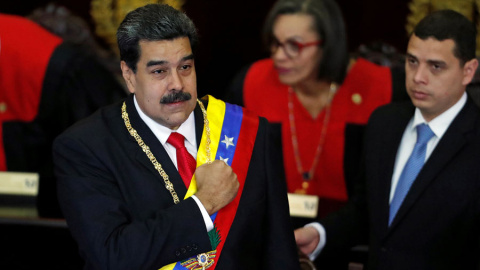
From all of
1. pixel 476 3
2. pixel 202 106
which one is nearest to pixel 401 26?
pixel 476 3

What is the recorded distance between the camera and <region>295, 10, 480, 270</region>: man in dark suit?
225cm

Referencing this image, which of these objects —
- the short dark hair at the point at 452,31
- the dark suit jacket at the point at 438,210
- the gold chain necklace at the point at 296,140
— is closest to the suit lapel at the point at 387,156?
the dark suit jacket at the point at 438,210

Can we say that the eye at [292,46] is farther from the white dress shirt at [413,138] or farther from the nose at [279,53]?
the white dress shirt at [413,138]

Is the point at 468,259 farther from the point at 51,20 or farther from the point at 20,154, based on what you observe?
the point at 51,20

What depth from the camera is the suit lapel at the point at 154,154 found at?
6.10 feet

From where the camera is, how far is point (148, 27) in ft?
5.72

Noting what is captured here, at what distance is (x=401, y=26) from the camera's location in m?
3.96

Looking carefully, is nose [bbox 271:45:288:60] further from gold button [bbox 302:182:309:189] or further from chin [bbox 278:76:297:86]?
gold button [bbox 302:182:309:189]

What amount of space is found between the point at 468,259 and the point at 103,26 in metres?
2.67

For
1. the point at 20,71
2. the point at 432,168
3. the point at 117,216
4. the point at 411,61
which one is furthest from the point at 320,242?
the point at 20,71

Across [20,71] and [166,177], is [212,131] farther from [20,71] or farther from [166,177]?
[20,71]

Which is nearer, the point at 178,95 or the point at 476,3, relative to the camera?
the point at 178,95

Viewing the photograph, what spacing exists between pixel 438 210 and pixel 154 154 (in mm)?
959

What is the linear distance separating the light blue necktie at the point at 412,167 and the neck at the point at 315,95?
3.93ft
